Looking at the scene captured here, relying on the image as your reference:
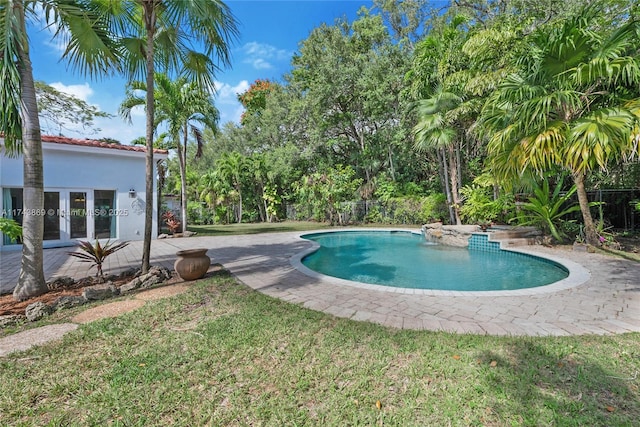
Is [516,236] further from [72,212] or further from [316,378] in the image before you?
[72,212]

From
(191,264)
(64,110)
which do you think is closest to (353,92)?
(64,110)

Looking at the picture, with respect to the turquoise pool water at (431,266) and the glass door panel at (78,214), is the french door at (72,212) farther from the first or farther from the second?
the turquoise pool water at (431,266)

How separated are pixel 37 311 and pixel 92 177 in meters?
8.96

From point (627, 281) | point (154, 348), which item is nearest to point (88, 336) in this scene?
point (154, 348)

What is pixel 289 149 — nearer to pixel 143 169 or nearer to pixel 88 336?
pixel 143 169

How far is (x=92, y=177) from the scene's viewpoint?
10.9 m

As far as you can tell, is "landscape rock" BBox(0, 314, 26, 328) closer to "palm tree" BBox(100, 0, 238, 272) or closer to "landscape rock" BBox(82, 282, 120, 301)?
"landscape rock" BBox(82, 282, 120, 301)

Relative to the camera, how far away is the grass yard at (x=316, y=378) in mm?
2057

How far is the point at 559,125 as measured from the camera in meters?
5.75

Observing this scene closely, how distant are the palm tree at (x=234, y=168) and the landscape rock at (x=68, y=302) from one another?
59.3 ft

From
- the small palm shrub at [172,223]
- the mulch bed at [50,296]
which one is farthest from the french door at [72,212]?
the mulch bed at [50,296]

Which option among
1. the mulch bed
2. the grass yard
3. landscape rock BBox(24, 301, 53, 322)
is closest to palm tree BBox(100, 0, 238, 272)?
the mulch bed

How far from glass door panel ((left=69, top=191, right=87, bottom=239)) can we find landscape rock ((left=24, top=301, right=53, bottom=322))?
27.7 ft

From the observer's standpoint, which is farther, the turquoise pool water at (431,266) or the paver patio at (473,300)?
the turquoise pool water at (431,266)
